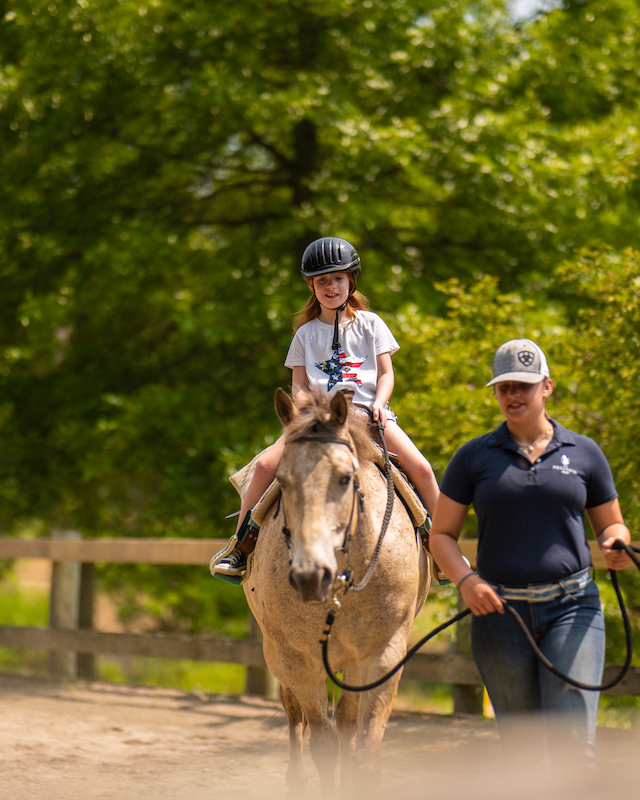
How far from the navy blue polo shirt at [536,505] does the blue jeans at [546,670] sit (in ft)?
0.43

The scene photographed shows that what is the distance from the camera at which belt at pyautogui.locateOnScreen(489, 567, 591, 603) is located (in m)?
2.94

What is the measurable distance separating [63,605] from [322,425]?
6.24 m

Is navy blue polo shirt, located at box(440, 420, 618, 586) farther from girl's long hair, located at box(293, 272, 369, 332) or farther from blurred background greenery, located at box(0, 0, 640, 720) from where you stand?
blurred background greenery, located at box(0, 0, 640, 720)

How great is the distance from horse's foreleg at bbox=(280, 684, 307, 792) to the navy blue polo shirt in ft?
6.90

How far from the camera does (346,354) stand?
4.48m

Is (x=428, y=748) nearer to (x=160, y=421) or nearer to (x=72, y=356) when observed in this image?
(x=160, y=421)

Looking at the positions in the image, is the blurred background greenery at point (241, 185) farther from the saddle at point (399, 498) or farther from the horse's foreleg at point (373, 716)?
the horse's foreleg at point (373, 716)

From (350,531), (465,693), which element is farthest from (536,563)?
(465,693)

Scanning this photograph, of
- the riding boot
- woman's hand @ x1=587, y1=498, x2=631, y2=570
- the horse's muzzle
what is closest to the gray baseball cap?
woman's hand @ x1=587, y1=498, x2=631, y2=570

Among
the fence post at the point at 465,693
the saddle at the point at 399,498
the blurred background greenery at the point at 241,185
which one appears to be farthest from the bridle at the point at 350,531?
the blurred background greenery at the point at 241,185

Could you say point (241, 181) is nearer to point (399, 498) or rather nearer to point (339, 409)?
point (399, 498)

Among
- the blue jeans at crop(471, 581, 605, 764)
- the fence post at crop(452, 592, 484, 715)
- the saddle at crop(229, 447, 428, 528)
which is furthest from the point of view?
the fence post at crop(452, 592, 484, 715)

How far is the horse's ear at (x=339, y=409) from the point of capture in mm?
3582

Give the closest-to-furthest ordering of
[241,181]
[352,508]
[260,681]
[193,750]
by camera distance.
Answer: [352,508], [193,750], [260,681], [241,181]
